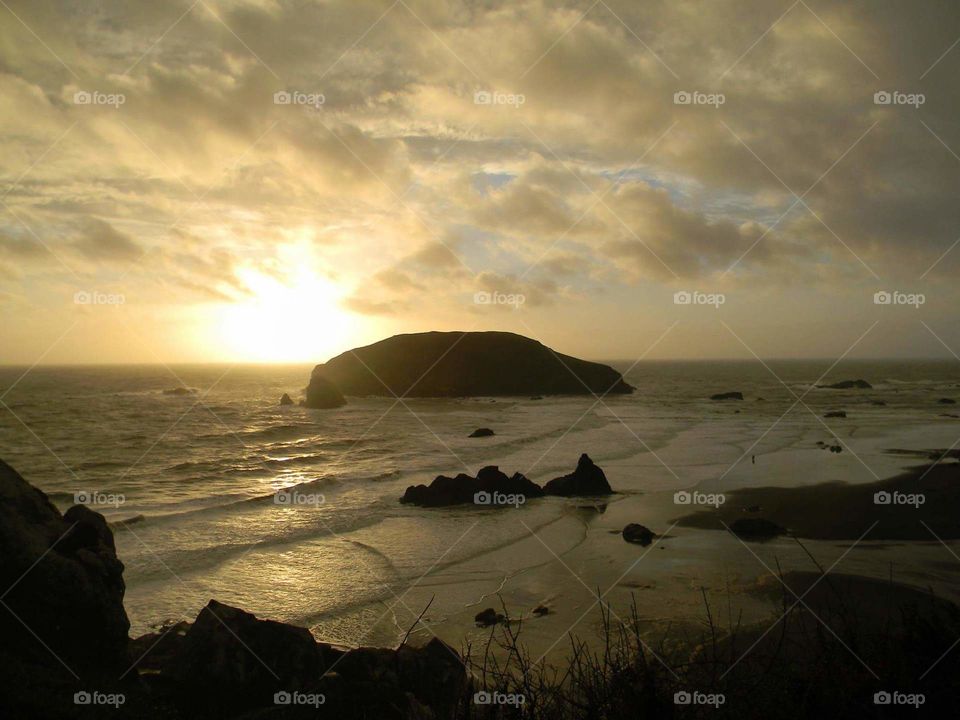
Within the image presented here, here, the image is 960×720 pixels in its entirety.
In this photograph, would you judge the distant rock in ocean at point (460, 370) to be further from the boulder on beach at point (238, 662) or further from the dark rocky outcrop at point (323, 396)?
the boulder on beach at point (238, 662)

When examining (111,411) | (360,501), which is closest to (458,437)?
(360,501)

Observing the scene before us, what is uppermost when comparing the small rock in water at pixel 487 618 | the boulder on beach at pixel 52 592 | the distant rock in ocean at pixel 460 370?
the distant rock in ocean at pixel 460 370

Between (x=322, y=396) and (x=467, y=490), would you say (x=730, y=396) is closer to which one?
(x=322, y=396)

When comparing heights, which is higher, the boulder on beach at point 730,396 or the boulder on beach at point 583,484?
the boulder on beach at point 730,396

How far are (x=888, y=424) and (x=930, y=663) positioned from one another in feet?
143

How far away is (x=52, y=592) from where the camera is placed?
634 centimetres

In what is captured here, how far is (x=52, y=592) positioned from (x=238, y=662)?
2.02m

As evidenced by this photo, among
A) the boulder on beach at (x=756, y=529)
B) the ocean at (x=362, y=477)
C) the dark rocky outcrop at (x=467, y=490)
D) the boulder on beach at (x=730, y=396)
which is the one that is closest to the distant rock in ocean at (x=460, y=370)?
the boulder on beach at (x=730, y=396)

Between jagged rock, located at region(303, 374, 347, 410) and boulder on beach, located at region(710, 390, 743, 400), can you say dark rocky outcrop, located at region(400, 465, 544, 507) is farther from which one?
boulder on beach, located at region(710, 390, 743, 400)

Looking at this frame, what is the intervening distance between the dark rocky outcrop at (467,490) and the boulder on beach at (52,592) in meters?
13.1

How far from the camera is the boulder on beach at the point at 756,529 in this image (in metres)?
14.8

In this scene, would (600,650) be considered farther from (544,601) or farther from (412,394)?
(412,394)

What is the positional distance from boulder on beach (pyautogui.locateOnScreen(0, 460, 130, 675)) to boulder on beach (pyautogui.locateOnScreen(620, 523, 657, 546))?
11.1m

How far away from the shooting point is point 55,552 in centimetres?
667
